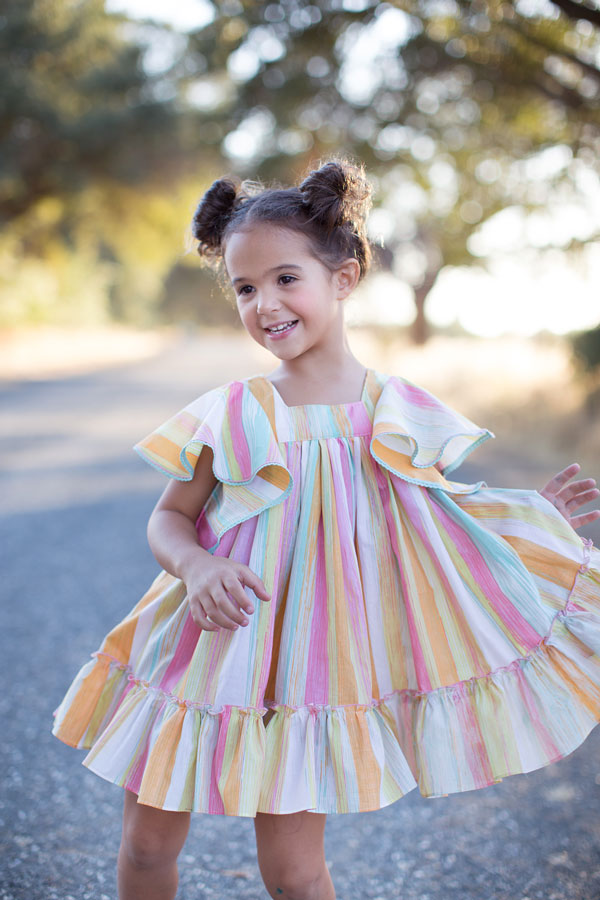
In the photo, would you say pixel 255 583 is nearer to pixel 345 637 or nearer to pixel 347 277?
pixel 345 637

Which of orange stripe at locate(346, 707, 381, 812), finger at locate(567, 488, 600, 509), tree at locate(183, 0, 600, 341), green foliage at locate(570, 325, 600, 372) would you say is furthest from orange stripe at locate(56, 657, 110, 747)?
green foliage at locate(570, 325, 600, 372)

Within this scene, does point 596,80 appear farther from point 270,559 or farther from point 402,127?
point 270,559

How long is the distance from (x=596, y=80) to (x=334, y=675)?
6.02m

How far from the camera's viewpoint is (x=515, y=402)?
30.1ft

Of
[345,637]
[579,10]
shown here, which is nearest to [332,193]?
[345,637]

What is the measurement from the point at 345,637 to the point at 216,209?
94 cm

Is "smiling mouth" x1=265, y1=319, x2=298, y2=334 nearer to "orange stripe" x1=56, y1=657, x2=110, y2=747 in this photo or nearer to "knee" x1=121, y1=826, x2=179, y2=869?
"orange stripe" x1=56, y1=657, x2=110, y2=747

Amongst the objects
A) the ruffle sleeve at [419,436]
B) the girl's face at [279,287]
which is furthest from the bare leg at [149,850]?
the girl's face at [279,287]

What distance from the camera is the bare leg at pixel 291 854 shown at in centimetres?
137

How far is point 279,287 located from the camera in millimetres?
1540

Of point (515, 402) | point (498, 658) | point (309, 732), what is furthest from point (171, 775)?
point (515, 402)

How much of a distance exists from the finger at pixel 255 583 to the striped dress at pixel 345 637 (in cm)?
9

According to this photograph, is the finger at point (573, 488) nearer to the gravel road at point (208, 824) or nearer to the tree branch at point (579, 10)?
the gravel road at point (208, 824)

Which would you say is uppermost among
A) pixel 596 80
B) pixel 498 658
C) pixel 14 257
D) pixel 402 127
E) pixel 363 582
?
pixel 14 257
